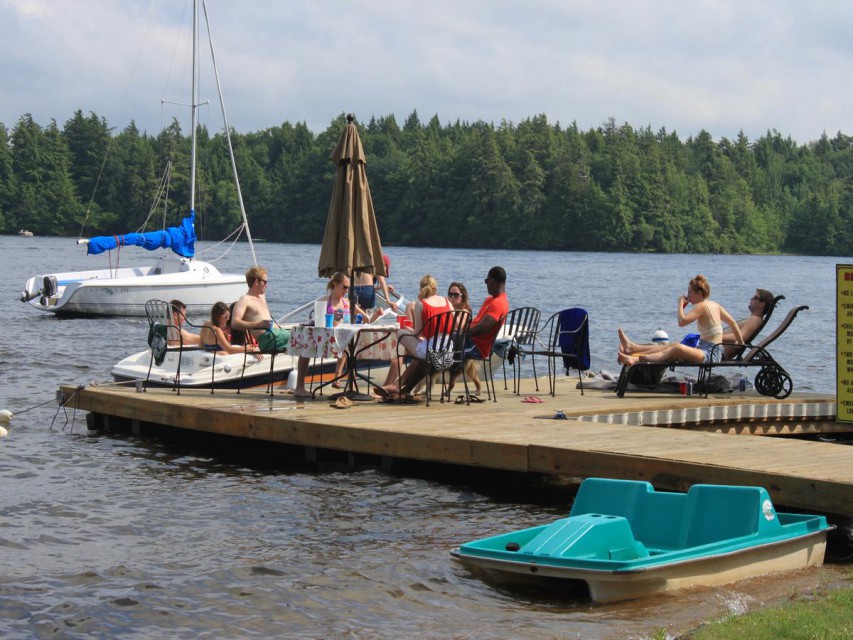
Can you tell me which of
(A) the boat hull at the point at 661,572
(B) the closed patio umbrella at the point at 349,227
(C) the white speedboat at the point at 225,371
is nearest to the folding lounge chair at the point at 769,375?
(B) the closed patio umbrella at the point at 349,227

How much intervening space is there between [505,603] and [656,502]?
4.31ft

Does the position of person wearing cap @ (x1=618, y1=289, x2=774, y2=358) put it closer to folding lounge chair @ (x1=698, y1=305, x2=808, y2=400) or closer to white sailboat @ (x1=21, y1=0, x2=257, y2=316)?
folding lounge chair @ (x1=698, y1=305, x2=808, y2=400)

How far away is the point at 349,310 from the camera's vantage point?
13.0 metres

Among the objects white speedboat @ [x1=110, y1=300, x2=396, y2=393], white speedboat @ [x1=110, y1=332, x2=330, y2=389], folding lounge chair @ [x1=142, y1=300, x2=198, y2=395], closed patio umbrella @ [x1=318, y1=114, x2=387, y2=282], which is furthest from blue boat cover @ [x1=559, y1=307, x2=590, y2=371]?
folding lounge chair @ [x1=142, y1=300, x2=198, y2=395]

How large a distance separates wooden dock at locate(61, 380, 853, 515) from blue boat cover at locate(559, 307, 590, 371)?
0.42 meters

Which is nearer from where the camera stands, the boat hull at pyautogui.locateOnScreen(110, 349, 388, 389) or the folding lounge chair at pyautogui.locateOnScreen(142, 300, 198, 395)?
the folding lounge chair at pyautogui.locateOnScreen(142, 300, 198, 395)

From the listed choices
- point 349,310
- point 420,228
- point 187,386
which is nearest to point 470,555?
point 349,310

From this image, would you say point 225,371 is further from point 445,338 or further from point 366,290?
point 366,290

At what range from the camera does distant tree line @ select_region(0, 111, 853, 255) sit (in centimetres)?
11025

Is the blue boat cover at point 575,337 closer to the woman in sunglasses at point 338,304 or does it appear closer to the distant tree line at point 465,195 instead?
the woman in sunglasses at point 338,304

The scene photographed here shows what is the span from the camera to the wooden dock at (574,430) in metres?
8.72

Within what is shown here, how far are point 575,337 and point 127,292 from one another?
23.0 metres

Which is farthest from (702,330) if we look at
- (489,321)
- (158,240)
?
(158,240)

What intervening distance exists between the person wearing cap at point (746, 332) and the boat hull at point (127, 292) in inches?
865
